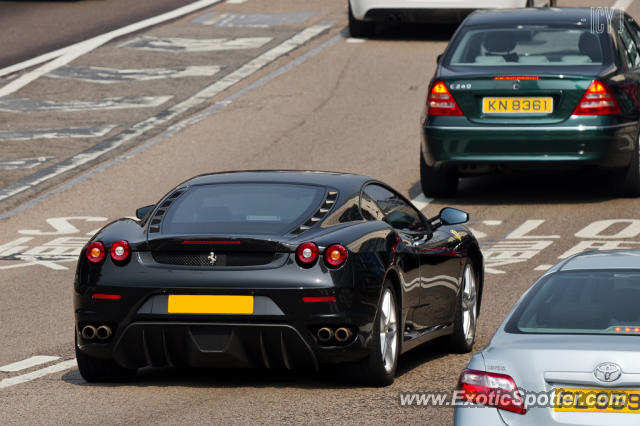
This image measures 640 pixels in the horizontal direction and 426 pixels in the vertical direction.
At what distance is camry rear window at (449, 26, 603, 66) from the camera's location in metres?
15.5

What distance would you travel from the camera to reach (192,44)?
2527 cm

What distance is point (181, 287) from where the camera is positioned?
8375mm

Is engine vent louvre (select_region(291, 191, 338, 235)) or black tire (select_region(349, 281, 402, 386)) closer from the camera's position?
black tire (select_region(349, 281, 402, 386))

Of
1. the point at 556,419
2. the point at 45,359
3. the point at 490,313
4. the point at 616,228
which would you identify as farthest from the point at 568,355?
the point at 616,228

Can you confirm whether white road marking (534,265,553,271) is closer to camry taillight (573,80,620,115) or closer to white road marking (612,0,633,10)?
camry taillight (573,80,620,115)

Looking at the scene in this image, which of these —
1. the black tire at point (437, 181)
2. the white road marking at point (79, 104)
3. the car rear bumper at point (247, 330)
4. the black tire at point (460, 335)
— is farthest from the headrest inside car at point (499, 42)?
the car rear bumper at point (247, 330)

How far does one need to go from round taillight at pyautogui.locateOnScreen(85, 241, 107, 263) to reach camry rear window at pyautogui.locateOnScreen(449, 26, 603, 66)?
7579 millimetres

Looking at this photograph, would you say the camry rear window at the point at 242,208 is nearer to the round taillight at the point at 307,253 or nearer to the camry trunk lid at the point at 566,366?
the round taillight at the point at 307,253

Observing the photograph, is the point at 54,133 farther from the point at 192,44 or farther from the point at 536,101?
the point at 536,101

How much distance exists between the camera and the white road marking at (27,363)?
9.48 m

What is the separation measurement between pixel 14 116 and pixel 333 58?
560 cm

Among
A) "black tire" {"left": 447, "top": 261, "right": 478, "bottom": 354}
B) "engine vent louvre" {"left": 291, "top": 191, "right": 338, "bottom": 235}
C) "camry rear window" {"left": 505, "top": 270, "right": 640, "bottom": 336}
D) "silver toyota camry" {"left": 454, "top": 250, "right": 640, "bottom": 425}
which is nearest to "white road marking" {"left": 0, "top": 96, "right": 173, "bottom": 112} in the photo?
"black tire" {"left": 447, "top": 261, "right": 478, "bottom": 354}

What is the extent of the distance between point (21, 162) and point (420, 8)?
312 inches

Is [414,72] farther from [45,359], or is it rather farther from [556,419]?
[556,419]
